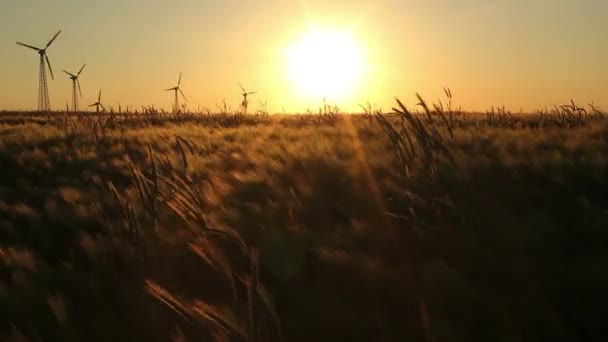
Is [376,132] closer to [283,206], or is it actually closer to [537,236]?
[283,206]

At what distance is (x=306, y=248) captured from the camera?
12.0 ft

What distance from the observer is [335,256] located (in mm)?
3363

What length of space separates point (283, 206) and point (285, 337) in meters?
2.05

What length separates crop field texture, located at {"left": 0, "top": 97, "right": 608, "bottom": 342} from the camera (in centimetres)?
267

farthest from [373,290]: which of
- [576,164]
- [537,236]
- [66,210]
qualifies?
[66,210]

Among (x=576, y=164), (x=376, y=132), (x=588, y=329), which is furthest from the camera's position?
(x=376, y=132)

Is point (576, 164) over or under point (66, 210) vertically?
over

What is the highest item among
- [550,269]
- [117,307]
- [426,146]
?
[426,146]

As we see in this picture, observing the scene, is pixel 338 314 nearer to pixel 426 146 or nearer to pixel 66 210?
pixel 426 146

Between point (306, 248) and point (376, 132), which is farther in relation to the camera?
point (376, 132)

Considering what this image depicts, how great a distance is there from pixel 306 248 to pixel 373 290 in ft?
2.46

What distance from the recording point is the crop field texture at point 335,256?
2.67 metres

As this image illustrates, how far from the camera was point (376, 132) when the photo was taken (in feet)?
33.9

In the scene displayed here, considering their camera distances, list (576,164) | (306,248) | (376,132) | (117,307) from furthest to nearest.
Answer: (376,132)
(576,164)
(306,248)
(117,307)
